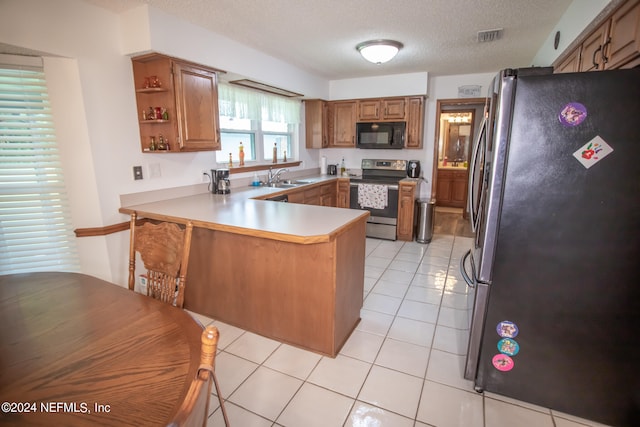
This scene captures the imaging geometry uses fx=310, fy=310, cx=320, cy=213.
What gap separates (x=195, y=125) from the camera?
2740mm

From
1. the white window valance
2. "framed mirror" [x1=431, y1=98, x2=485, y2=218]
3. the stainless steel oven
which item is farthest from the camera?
"framed mirror" [x1=431, y1=98, x2=485, y2=218]

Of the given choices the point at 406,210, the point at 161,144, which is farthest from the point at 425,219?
the point at 161,144

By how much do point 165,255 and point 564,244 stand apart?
1.91 meters

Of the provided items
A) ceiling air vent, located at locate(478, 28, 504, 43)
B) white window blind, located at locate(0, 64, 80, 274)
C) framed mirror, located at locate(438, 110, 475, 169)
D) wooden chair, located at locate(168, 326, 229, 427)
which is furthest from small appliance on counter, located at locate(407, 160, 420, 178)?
wooden chair, located at locate(168, 326, 229, 427)

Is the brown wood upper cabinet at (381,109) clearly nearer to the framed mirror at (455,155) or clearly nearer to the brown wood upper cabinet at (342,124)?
the brown wood upper cabinet at (342,124)

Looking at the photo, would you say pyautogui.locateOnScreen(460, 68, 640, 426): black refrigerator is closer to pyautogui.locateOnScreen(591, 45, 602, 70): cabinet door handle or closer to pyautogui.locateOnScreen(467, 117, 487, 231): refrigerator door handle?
pyautogui.locateOnScreen(467, 117, 487, 231): refrigerator door handle

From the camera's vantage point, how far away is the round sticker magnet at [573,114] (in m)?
1.37

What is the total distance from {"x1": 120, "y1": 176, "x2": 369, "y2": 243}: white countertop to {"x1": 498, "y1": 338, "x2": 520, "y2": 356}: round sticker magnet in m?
1.05

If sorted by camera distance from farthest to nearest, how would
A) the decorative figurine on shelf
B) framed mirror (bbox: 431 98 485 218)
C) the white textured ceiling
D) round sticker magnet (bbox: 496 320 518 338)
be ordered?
framed mirror (bbox: 431 98 485 218) → the decorative figurine on shelf → the white textured ceiling → round sticker magnet (bbox: 496 320 518 338)

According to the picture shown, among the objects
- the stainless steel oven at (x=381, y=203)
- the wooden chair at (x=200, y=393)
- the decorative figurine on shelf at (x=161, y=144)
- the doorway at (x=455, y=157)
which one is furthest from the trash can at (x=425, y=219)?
the wooden chair at (x=200, y=393)

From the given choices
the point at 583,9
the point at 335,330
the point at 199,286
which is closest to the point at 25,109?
the point at 199,286

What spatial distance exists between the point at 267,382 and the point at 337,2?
8.69 feet

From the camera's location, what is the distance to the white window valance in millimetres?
3467

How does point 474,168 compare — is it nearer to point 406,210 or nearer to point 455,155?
point 406,210
